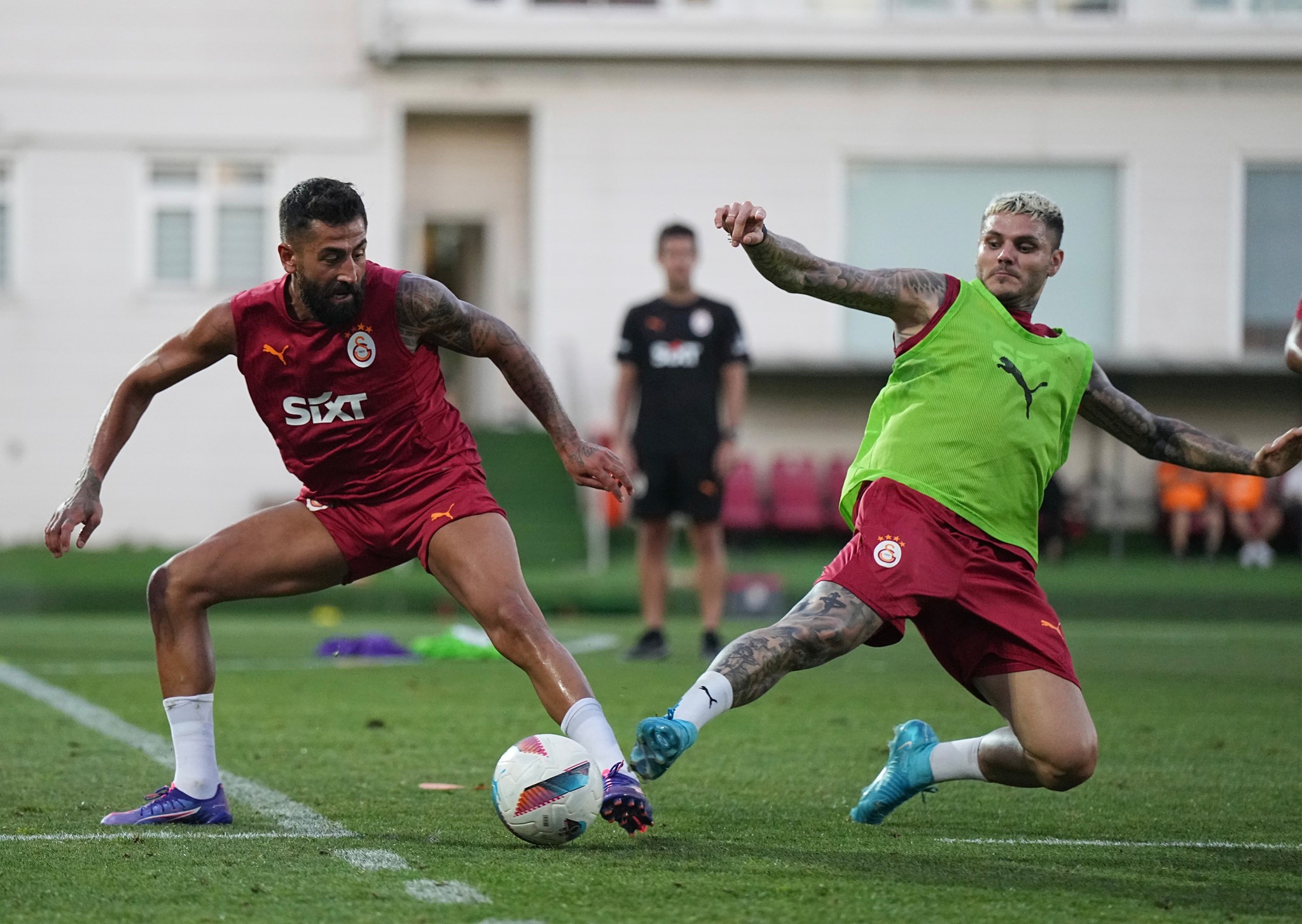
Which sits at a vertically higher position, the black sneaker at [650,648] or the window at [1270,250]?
the window at [1270,250]

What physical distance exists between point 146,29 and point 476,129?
4.37m

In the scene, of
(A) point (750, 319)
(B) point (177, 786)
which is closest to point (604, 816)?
(B) point (177, 786)

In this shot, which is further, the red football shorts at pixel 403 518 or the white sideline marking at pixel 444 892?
the red football shorts at pixel 403 518

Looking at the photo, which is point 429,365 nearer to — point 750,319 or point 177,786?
point 177,786

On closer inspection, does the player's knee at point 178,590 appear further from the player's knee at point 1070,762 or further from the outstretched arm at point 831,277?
the player's knee at point 1070,762

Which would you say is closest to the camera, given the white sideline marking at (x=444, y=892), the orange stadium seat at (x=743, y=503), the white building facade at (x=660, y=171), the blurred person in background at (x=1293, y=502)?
the white sideline marking at (x=444, y=892)

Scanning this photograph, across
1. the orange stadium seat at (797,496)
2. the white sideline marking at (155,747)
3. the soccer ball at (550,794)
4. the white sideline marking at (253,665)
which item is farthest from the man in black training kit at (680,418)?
the orange stadium seat at (797,496)

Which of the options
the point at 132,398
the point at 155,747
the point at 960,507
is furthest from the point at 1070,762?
the point at 155,747

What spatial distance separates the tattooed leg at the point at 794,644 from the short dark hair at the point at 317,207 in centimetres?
164

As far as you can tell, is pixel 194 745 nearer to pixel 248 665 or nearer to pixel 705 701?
pixel 705 701

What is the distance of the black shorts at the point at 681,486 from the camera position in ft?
35.2

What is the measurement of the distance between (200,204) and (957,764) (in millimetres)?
18725

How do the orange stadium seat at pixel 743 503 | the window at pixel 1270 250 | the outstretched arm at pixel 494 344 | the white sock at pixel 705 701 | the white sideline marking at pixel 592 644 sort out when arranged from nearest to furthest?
the white sock at pixel 705 701 → the outstretched arm at pixel 494 344 → the white sideline marking at pixel 592 644 → the orange stadium seat at pixel 743 503 → the window at pixel 1270 250

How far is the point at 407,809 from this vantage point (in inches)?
214
